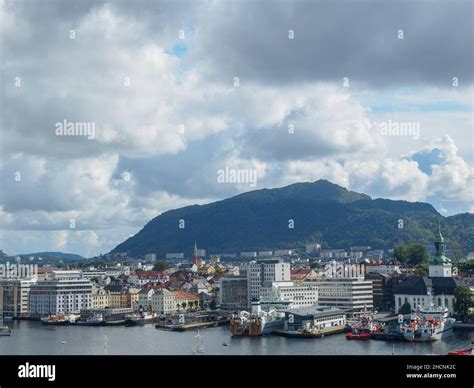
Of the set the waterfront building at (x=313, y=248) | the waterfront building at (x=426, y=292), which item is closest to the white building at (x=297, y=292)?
the waterfront building at (x=426, y=292)

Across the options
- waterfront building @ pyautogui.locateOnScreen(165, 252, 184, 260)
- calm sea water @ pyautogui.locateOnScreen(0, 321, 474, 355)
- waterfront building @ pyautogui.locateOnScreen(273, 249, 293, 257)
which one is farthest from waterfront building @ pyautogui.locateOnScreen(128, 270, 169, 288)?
waterfront building @ pyautogui.locateOnScreen(165, 252, 184, 260)

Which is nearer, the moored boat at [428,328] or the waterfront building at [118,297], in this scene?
→ the moored boat at [428,328]

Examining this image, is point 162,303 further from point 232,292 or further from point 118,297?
point 118,297

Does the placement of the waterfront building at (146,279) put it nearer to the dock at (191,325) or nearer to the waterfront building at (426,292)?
the dock at (191,325)

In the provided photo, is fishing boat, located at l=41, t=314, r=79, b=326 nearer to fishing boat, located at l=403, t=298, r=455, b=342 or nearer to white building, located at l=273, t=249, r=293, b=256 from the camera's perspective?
fishing boat, located at l=403, t=298, r=455, b=342
